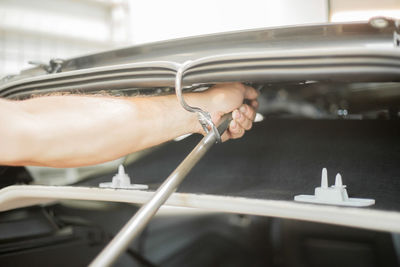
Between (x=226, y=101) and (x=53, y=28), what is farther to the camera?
(x=53, y=28)

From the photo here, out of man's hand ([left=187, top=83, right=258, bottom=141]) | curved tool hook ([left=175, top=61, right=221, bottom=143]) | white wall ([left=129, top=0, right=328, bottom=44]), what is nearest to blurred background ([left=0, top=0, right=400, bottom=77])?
white wall ([left=129, top=0, right=328, bottom=44])

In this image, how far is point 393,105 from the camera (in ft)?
3.15

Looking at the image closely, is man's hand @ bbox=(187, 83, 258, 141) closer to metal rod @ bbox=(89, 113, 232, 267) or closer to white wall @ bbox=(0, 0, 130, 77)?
metal rod @ bbox=(89, 113, 232, 267)

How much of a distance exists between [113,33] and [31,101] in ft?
6.92

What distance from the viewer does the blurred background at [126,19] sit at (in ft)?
2.44

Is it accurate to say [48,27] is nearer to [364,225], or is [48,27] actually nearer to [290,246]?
[290,246]

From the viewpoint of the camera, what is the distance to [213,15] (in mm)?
869

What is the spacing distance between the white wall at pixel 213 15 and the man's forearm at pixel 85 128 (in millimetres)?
312

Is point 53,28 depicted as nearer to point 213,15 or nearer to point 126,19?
point 126,19

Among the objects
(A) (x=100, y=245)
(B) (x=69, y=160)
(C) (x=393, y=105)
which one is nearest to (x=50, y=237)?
(A) (x=100, y=245)

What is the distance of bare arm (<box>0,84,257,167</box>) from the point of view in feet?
1.82

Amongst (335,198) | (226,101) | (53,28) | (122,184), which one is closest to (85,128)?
(122,184)

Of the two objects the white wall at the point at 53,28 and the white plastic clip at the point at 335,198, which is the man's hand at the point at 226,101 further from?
the white wall at the point at 53,28

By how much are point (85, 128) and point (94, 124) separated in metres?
0.02
